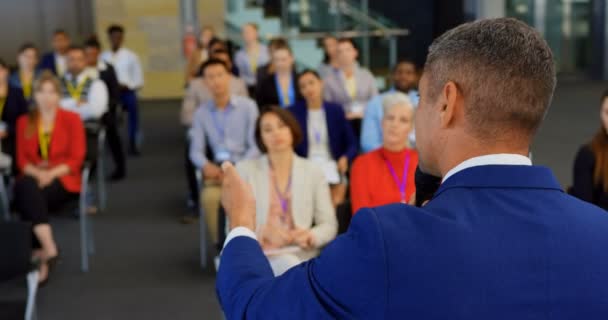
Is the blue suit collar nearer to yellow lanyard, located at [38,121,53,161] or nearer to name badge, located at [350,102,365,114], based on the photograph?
yellow lanyard, located at [38,121,53,161]

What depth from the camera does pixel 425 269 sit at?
1.03 meters

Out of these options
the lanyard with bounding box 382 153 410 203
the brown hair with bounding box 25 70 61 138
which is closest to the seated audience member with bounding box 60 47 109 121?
the brown hair with bounding box 25 70 61 138

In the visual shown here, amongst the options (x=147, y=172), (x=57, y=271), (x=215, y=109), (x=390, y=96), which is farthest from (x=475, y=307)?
(x=147, y=172)

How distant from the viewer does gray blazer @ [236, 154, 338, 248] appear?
168 inches

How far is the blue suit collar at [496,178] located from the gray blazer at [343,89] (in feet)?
20.3

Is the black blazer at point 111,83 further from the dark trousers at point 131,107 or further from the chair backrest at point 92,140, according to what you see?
the chair backrest at point 92,140

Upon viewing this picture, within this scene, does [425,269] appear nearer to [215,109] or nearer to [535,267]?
[535,267]

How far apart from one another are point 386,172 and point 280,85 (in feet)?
10.7

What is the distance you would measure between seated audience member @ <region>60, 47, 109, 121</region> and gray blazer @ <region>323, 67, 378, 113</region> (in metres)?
1.98

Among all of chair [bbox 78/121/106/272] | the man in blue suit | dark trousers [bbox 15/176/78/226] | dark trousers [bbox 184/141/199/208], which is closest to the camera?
the man in blue suit

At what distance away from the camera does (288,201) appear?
4344mm

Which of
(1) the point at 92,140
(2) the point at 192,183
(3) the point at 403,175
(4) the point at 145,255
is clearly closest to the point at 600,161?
(3) the point at 403,175

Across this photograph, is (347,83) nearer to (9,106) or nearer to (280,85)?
(280,85)

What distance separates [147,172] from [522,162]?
7.56m
